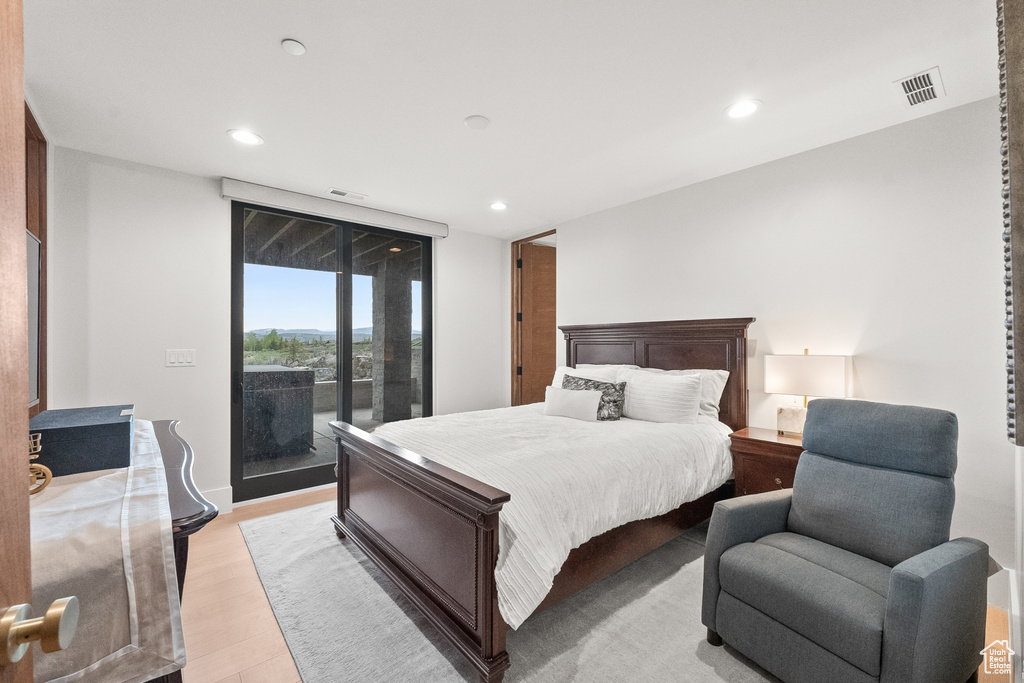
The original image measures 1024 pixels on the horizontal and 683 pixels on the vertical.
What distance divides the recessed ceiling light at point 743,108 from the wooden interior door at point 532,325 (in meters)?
3.05

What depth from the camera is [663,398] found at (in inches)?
123

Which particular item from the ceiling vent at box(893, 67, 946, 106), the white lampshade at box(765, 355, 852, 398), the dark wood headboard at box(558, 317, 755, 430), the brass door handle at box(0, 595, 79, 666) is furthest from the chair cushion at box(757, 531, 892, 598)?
the ceiling vent at box(893, 67, 946, 106)

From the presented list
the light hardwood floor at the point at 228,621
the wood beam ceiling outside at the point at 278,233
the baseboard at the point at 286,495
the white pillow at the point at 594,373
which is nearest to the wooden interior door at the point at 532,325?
the white pillow at the point at 594,373

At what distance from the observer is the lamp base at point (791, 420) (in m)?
2.86

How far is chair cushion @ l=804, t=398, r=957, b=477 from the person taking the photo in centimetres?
171

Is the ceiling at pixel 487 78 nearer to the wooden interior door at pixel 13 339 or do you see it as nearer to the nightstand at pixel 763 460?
the wooden interior door at pixel 13 339

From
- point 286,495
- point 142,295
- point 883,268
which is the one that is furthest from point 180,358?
point 883,268

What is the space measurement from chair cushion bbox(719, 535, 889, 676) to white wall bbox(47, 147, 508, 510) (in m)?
3.60

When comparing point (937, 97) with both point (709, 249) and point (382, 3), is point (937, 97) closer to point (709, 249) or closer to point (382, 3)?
point (709, 249)

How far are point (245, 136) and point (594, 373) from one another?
116 inches

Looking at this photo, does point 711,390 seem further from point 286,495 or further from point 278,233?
point 278,233

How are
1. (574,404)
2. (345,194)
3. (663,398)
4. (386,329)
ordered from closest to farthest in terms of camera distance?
(663,398)
(574,404)
(345,194)
(386,329)

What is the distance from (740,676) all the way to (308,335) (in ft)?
12.5

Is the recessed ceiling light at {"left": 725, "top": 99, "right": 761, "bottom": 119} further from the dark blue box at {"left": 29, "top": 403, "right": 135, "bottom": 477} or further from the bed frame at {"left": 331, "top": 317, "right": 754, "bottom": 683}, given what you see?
→ the dark blue box at {"left": 29, "top": 403, "right": 135, "bottom": 477}
